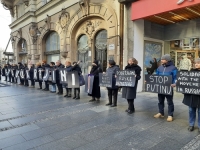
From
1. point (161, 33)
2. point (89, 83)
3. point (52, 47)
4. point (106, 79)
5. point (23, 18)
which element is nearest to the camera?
point (106, 79)

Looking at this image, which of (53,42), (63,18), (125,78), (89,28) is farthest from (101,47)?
(53,42)

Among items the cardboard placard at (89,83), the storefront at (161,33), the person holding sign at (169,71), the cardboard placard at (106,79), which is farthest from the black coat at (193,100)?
the storefront at (161,33)

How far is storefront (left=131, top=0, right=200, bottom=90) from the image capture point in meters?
7.17

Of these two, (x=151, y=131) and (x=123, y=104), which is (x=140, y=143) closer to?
(x=151, y=131)

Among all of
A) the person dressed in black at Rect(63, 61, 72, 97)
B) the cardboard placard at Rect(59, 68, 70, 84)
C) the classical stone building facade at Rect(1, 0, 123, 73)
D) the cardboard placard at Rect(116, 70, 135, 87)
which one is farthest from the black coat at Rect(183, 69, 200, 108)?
the classical stone building facade at Rect(1, 0, 123, 73)

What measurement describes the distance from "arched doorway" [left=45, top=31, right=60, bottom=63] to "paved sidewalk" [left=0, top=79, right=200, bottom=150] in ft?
29.3

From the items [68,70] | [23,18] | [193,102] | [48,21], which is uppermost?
[23,18]

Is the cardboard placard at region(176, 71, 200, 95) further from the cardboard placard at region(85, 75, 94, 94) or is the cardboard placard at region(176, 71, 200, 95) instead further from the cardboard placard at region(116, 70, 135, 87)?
the cardboard placard at region(85, 75, 94, 94)

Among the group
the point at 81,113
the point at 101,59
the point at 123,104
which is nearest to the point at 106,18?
the point at 101,59

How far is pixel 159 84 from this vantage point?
14.3 ft

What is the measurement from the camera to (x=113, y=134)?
11.5 feet

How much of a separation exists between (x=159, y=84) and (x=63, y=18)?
386 inches

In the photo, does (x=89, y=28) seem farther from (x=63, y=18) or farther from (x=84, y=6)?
(x=63, y=18)

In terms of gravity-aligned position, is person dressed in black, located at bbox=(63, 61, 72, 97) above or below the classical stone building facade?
below
